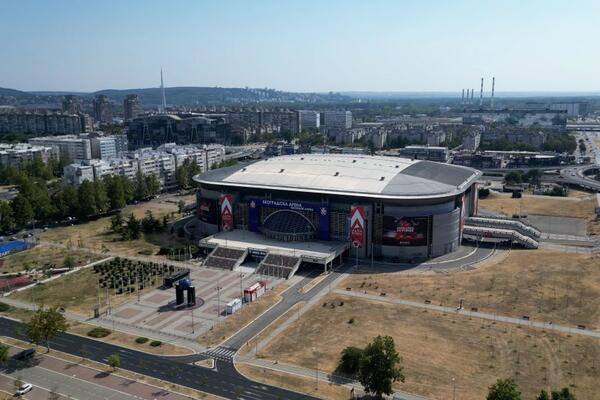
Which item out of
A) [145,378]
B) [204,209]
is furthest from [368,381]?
[204,209]

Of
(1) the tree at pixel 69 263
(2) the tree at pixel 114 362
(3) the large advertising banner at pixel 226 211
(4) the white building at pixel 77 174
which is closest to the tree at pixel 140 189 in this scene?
(4) the white building at pixel 77 174

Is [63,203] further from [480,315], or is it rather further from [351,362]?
[480,315]

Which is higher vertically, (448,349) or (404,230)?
(404,230)

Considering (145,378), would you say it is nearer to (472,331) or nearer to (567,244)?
(472,331)

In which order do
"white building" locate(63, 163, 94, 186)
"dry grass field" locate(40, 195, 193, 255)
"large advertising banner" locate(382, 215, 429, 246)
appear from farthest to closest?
"white building" locate(63, 163, 94, 186)
"dry grass field" locate(40, 195, 193, 255)
"large advertising banner" locate(382, 215, 429, 246)

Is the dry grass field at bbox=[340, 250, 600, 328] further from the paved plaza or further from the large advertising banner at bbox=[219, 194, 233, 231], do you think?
the large advertising banner at bbox=[219, 194, 233, 231]

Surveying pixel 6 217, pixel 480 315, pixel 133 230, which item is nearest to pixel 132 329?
pixel 480 315

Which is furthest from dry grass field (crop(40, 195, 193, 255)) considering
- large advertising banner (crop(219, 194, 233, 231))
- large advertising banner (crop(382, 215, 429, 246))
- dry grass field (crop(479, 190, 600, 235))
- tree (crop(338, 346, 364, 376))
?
dry grass field (crop(479, 190, 600, 235))
